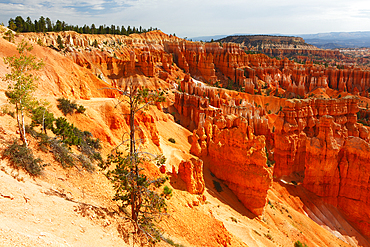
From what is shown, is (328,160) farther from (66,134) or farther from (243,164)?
(66,134)

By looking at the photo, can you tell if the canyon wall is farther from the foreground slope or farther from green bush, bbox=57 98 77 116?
green bush, bbox=57 98 77 116

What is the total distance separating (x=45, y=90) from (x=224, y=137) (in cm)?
1698

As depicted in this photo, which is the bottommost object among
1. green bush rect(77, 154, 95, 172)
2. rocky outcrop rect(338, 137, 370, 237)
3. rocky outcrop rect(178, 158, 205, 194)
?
rocky outcrop rect(338, 137, 370, 237)

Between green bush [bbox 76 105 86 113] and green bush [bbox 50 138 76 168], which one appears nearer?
green bush [bbox 50 138 76 168]

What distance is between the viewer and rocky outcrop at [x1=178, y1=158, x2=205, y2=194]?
15.9 meters

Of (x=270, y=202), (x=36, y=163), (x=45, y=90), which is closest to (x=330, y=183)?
(x=270, y=202)

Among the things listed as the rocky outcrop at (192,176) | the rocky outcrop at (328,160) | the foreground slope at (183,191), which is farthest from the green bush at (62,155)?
the rocky outcrop at (328,160)

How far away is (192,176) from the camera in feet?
53.1

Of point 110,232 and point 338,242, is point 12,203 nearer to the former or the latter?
point 110,232

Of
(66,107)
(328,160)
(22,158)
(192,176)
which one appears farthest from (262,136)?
(22,158)

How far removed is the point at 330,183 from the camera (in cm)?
2756

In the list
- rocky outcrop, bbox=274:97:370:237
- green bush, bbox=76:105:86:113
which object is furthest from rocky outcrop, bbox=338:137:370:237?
green bush, bbox=76:105:86:113

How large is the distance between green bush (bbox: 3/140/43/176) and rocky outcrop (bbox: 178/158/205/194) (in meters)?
8.48

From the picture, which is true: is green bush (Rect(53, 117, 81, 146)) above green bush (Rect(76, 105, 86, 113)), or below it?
below
